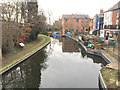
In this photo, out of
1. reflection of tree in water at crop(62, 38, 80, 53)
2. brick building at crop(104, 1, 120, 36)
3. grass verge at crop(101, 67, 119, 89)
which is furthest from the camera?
brick building at crop(104, 1, 120, 36)

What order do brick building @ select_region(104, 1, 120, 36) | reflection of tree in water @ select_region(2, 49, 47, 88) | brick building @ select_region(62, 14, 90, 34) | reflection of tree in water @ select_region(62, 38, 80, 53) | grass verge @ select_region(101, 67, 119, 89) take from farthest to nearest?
brick building @ select_region(62, 14, 90, 34) < brick building @ select_region(104, 1, 120, 36) < reflection of tree in water @ select_region(62, 38, 80, 53) < reflection of tree in water @ select_region(2, 49, 47, 88) < grass verge @ select_region(101, 67, 119, 89)

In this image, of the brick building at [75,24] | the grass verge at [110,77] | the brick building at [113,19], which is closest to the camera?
the grass verge at [110,77]

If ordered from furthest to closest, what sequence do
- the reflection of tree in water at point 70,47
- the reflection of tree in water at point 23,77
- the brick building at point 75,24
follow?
the brick building at point 75,24
the reflection of tree in water at point 70,47
the reflection of tree in water at point 23,77

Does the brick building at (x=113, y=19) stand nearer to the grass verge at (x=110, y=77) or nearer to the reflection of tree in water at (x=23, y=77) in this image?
the grass verge at (x=110, y=77)

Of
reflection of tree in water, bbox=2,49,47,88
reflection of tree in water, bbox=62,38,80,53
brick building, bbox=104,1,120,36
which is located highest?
brick building, bbox=104,1,120,36

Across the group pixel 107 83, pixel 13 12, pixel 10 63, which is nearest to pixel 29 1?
pixel 13 12

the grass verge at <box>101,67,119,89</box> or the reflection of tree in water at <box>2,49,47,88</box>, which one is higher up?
the grass verge at <box>101,67,119,89</box>

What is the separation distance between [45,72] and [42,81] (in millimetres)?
2434

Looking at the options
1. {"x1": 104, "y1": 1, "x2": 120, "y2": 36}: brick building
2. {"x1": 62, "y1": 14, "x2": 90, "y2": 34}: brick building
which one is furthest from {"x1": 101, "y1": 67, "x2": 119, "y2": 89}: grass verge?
{"x1": 62, "y1": 14, "x2": 90, "y2": 34}: brick building

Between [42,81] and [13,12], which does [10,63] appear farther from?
[13,12]

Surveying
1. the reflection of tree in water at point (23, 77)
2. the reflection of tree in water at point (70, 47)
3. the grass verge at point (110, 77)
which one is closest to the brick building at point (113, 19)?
the reflection of tree in water at point (70, 47)

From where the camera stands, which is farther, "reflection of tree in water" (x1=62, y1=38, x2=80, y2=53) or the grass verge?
"reflection of tree in water" (x1=62, y1=38, x2=80, y2=53)

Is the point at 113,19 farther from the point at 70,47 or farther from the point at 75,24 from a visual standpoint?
the point at 75,24

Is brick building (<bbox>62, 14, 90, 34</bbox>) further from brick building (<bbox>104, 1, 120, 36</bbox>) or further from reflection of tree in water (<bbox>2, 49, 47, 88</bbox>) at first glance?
reflection of tree in water (<bbox>2, 49, 47, 88</bbox>)
